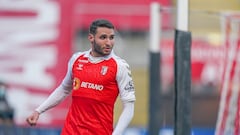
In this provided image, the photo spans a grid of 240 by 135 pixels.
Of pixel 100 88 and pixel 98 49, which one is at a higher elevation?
pixel 98 49

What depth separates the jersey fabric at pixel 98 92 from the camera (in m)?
7.32

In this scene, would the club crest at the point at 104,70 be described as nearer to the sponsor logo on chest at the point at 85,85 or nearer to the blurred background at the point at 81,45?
the sponsor logo on chest at the point at 85,85

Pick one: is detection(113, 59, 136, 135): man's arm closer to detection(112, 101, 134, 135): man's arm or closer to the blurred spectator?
detection(112, 101, 134, 135): man's arm

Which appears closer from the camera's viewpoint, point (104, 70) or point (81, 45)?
point (104, 70)

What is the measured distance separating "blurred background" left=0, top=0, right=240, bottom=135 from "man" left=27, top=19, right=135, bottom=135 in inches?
641

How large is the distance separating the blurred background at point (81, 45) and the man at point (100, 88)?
641 inches

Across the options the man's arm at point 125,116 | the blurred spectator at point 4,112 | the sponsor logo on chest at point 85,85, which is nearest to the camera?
the man's arm at point 125,116

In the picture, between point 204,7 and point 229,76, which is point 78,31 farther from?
point 229,76

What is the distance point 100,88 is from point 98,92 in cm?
4

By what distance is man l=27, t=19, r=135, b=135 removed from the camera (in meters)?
7.27

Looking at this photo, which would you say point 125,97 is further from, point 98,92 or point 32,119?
point 32,119

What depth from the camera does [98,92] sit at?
732cm

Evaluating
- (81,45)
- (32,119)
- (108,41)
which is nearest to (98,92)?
(108,41)

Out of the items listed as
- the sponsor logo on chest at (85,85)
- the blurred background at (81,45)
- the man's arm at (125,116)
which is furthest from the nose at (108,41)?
the blurred background at (81,45)
